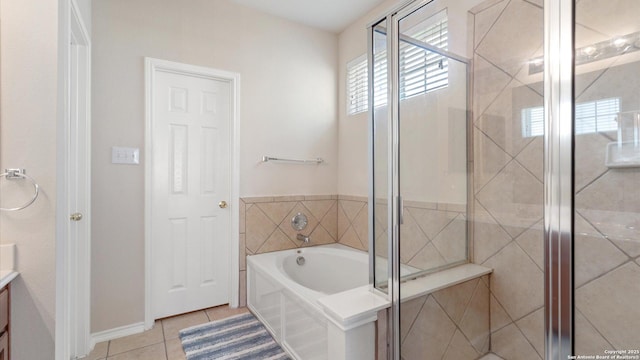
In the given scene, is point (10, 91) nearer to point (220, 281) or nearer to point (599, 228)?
point (220, 281)

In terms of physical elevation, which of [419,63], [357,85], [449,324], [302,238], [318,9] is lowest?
[449,324]

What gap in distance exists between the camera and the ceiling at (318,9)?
2523mm

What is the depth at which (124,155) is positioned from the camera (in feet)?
6.87

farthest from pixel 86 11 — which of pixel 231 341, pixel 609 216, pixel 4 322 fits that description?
pixel 609 216

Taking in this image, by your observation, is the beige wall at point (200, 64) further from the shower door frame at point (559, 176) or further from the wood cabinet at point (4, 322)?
the shower door frame at point (559, 176)

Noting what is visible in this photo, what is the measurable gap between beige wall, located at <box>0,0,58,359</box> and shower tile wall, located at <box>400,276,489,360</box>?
61.4 inches

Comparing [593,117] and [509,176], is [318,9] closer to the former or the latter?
[509,176]

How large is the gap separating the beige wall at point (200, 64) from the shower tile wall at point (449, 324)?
1644mm

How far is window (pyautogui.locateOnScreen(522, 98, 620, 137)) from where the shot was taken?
104 cm

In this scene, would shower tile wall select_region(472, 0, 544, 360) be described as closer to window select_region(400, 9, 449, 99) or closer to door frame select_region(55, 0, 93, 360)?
window select_region(400, 9, 449, 99)

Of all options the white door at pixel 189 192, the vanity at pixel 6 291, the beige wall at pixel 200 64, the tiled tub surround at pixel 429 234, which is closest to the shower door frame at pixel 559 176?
the tiled tub surround at pixel 429 234

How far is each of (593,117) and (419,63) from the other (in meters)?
0.84

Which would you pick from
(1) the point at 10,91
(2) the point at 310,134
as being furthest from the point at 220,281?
(1) the point at 10,91

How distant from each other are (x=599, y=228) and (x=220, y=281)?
2.51 m
